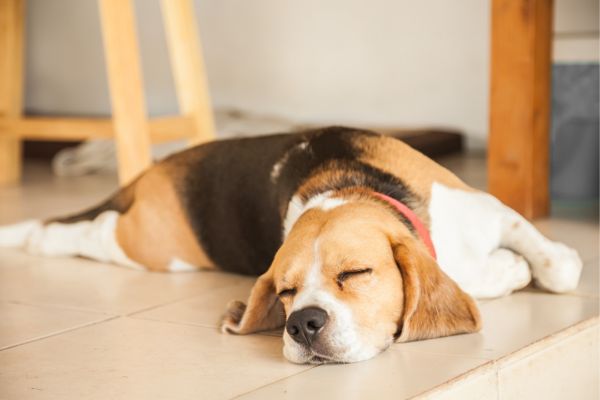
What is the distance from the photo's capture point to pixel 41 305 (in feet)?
7.63

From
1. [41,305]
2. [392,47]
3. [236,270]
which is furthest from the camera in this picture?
[392,47]

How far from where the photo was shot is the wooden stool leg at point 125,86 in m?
3.52

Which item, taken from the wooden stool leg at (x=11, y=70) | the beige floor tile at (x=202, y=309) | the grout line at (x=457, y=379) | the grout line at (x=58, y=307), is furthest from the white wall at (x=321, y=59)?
the grout line at (x=457, y=379)

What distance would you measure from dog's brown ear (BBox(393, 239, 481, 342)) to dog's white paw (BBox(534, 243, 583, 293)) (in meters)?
0.41

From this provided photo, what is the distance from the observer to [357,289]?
1.78 metres

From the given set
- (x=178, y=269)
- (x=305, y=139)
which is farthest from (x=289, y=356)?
(x=178, y=269)

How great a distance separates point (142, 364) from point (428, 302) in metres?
0.53

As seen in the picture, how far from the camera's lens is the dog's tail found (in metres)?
2.82

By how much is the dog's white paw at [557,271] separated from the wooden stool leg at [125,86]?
5.62 feet

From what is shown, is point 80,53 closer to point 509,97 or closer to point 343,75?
point 343,75

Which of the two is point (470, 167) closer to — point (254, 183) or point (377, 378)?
point (254, 183)

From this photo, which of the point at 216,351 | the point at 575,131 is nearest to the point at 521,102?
the point at 575,131

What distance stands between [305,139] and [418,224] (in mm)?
480

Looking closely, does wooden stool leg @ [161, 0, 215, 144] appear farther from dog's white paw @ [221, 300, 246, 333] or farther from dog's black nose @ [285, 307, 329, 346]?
dog's black nose @ [285, 307, 329, 346]
